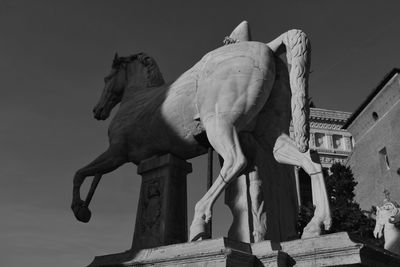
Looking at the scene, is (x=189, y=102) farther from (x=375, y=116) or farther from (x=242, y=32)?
(x=375, y=116)

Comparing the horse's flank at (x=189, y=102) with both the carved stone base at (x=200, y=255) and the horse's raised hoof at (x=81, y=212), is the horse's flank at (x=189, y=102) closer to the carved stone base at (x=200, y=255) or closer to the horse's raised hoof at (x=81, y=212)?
the horse's raised hoof at (x=81, y=212)

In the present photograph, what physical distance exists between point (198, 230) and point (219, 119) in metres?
1.31

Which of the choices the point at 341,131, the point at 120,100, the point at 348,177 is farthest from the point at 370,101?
the point at 120,100

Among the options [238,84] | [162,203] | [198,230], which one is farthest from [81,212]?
[238,84]

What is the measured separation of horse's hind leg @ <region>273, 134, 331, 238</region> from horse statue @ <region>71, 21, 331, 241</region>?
10mm

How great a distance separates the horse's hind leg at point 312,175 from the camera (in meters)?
4.78

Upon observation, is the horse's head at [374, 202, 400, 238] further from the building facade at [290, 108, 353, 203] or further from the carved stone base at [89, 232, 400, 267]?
the building facade at [290, 108, 353, 203]

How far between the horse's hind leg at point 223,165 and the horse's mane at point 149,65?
2161 millimetres

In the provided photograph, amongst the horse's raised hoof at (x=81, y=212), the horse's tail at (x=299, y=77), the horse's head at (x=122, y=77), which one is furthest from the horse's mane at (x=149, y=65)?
the horse's tail at (x=299, y=77)

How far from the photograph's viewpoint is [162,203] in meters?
6.21

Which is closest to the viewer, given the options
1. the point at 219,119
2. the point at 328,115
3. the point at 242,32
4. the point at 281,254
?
the point at 281,254

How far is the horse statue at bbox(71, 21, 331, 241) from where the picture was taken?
17.3 ft

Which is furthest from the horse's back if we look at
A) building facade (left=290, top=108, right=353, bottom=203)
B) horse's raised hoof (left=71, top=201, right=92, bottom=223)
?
building facade (left=290, top=108, right=353, bottom=203)

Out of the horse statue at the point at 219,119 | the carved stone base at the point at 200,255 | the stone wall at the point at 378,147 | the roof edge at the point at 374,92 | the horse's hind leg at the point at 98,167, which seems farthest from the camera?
the roof edge at the point at 374,92
